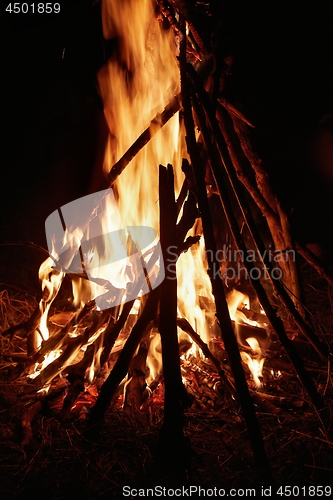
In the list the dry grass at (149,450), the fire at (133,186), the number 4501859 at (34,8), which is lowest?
the dry grass at (149,450)

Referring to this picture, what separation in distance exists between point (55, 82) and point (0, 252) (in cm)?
268

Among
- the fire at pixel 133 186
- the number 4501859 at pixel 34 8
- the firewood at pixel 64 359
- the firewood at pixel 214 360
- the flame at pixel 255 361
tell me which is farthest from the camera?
the number 4501859 at pixel 34 8

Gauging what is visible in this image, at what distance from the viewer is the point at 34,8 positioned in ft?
17.4

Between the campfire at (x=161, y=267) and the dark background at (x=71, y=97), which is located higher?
the dark background at (x=71, y=97)

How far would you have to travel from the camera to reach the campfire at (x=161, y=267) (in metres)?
2.44

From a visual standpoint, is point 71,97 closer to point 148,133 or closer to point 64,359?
point 148,133

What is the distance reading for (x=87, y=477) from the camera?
6.88 feet

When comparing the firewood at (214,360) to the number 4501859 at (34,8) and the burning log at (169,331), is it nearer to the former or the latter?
the burning log at (169,331)

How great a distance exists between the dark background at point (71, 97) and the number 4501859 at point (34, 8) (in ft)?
0.47

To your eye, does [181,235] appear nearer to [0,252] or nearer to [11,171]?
[0,252]

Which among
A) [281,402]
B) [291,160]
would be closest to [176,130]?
[281,402]

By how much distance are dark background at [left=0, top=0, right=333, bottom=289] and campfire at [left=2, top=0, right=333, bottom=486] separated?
72.0 inches

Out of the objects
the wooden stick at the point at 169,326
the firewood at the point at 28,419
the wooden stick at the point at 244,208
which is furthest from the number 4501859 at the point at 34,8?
the firewood at the point at 28,419

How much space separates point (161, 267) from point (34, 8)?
440 cm
